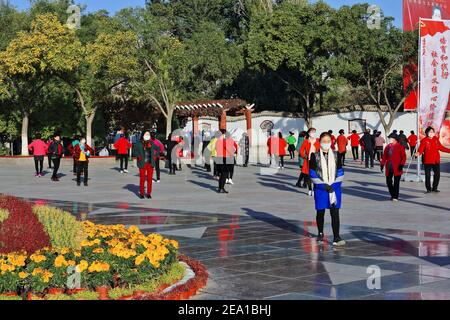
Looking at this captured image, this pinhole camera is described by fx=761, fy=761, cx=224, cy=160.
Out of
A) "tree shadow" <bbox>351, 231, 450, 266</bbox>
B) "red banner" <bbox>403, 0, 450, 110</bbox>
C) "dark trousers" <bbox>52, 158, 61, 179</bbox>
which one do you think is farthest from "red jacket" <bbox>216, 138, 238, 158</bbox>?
"red banner" <bbox>403, 0, 450, 110</bbox>

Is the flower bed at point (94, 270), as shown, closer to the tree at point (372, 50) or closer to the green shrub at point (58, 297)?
the green shrub at point (58, 297)

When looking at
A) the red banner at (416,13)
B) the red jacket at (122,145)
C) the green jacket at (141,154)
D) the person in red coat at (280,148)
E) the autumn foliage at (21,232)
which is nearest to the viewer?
the autumn foliage at (21,232)

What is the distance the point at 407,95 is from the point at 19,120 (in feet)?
71.2

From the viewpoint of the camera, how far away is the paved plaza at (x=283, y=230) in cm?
775

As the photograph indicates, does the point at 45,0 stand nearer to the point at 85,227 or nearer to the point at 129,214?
the point at 129,214

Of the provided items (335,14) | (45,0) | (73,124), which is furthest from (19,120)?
(335,14)

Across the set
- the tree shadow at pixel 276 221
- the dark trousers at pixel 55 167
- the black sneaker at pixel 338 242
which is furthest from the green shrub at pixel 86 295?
the dark trousers at pixel 55 167

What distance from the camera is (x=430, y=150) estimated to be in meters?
Answer: 18.7

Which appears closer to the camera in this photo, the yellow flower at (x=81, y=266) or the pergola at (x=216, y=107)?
the yellow flower at (x=81, y=266)

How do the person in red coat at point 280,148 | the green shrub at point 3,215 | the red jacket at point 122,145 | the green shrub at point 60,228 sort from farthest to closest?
the person in red coat at point 280,148 → the red jacket at point 122,145 → the green shrub at point 60,228 → the green shrub at point 3,215

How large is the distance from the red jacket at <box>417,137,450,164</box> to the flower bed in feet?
38.1

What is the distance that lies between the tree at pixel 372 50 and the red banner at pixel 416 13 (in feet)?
1.75

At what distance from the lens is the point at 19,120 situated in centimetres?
4128

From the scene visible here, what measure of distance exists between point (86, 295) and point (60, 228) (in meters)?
1.96
